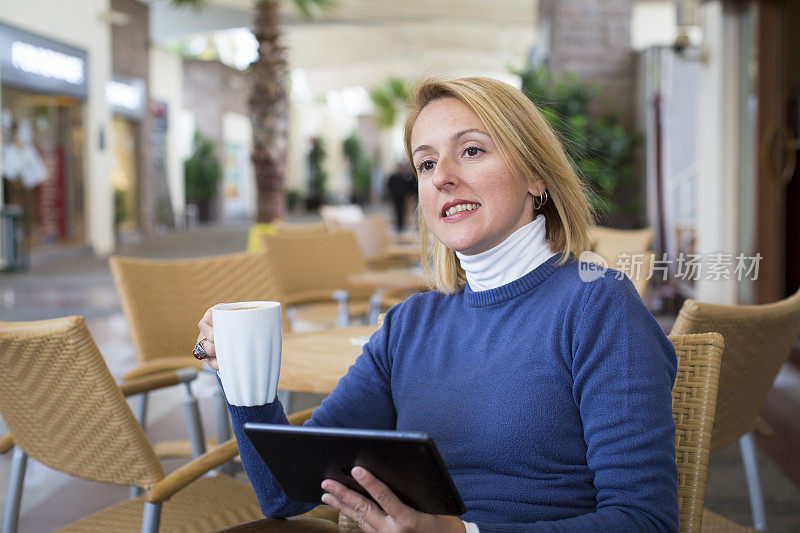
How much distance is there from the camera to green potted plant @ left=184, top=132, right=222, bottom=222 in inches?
838

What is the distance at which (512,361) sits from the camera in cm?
117

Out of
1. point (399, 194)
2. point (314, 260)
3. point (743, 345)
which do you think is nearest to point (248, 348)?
point (743, 345)

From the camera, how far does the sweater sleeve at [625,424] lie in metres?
1.05

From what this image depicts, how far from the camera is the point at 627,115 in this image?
27.6 ft

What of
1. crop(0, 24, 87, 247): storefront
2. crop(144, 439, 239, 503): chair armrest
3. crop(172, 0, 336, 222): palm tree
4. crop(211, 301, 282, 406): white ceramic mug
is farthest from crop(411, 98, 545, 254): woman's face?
crop(0, 24, 87, 247): storefront

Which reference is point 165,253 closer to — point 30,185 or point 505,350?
point 30,185

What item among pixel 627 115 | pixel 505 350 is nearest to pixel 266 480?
pixel 505 350

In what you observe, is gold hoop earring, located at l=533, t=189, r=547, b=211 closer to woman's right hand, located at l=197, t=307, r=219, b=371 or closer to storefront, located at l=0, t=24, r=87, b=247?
woman's right hand, located at l=197, t=307, r=219, b=371

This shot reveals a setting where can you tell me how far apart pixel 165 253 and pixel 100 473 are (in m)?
11.4

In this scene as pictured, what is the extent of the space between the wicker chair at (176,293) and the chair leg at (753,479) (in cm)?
170

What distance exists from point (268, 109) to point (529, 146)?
831 centimetres

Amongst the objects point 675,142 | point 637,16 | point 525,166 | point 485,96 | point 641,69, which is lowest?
point 525,166

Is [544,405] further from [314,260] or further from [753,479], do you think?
[314,260]

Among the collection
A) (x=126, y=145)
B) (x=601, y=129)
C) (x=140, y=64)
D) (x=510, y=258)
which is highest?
(x=140, y=64)
